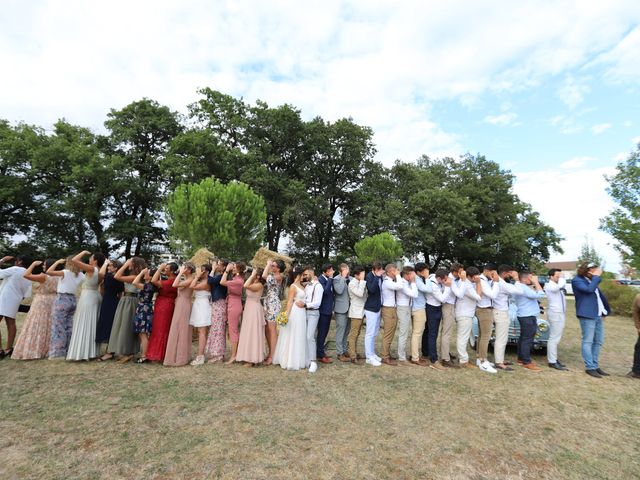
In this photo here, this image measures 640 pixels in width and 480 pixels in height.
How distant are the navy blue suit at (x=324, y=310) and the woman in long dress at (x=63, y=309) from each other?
4672 millimetres

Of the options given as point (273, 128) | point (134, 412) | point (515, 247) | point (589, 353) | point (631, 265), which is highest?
point (273, 128)

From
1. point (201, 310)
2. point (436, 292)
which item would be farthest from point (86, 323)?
point (436, 292)

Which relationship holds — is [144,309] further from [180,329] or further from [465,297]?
[465,297]

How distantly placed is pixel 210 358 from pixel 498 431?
5.08m

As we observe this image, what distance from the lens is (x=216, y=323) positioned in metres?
6.89

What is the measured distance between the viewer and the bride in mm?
6496

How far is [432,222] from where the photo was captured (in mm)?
29859

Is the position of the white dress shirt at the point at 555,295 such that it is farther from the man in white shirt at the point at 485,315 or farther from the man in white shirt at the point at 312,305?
the man in white shirt at the point at 312,305

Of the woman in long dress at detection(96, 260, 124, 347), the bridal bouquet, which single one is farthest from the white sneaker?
the woman in long dress at detection(96, 260, 124, 347)

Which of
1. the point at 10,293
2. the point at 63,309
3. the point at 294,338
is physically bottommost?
the point at 294,338

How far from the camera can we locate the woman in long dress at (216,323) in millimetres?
6875

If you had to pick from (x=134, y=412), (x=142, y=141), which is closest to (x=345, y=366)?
(x=134, y=412)

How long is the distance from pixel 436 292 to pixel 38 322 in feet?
25.1

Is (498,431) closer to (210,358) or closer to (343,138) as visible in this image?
(210,358)
